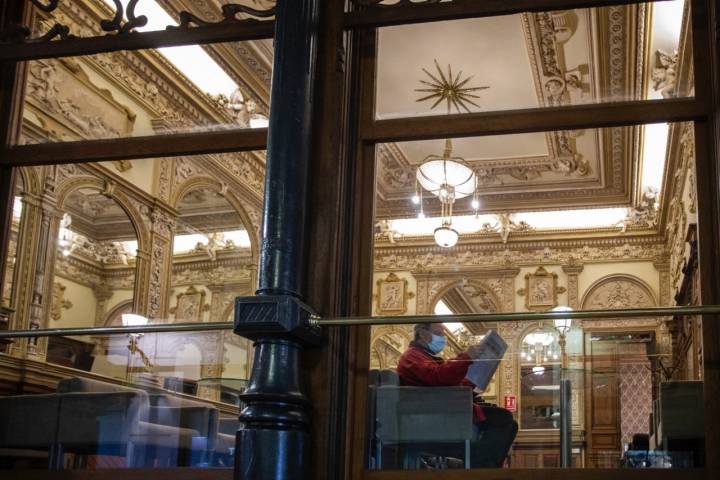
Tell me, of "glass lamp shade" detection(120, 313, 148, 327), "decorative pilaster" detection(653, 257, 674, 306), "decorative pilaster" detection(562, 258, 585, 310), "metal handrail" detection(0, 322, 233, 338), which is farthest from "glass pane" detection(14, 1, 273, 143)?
"decorative pilaster" detection(562, 258, 585, 310)

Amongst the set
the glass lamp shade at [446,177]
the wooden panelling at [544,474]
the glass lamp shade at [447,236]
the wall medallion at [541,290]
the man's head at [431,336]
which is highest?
the wall medallion at [541,290]

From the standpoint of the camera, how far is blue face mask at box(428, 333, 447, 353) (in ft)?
9.45

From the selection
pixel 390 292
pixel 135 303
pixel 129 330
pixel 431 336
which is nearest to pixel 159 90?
pixel 129 330

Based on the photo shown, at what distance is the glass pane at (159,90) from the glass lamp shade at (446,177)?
2.06ft

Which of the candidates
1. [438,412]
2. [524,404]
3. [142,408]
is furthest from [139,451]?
[524,404]

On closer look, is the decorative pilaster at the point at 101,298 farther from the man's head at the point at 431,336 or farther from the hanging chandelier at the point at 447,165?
the man's head at the point at 431,336

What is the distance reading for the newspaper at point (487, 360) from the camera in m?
2.83

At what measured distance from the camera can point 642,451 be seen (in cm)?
262

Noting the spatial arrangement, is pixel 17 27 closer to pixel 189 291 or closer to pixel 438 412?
pixel 438 412

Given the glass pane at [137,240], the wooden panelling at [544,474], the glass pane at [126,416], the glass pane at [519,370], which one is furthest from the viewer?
the glass pane at [137,240]

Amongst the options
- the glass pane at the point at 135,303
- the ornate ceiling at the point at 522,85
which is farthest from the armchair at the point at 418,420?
the ornate ceiling at the point at 522,85

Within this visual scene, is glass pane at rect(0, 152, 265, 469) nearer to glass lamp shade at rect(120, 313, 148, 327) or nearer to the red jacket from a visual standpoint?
glass lamp shade at rect(120, 313, 148, 327)

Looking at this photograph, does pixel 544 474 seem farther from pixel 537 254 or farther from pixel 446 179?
pixel 537 254

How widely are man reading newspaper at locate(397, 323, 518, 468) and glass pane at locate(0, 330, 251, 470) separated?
0.62 meters
